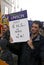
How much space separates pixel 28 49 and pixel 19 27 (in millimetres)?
453

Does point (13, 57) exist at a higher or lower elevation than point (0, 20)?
lower

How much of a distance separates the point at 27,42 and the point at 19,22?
0.42 meters

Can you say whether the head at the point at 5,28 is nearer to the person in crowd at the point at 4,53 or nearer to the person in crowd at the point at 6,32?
the person in crowd at the point at 6,32

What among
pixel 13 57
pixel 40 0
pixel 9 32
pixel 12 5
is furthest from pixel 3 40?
pixel 40 0

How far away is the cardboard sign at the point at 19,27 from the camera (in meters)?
4.51

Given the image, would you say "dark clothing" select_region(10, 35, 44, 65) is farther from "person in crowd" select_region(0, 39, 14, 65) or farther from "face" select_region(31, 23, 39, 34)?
"person in crowd" select_region(0, 39, 14, 65)

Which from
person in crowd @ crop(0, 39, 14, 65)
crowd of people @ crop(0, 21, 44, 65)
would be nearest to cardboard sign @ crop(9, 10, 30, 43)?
crowd of people @ crop(0, 21, 44, 65)

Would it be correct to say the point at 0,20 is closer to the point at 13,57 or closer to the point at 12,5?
the point at 13,57

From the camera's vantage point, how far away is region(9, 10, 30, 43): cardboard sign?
451 centimetres

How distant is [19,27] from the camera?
4609mm

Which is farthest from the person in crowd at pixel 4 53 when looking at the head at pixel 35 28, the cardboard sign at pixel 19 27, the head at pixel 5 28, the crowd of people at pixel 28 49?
the head at pixel 35 28

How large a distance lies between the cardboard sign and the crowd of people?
3.6 inches

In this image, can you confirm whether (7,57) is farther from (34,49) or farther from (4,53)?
(34,49)

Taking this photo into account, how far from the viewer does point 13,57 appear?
5.20 metres
